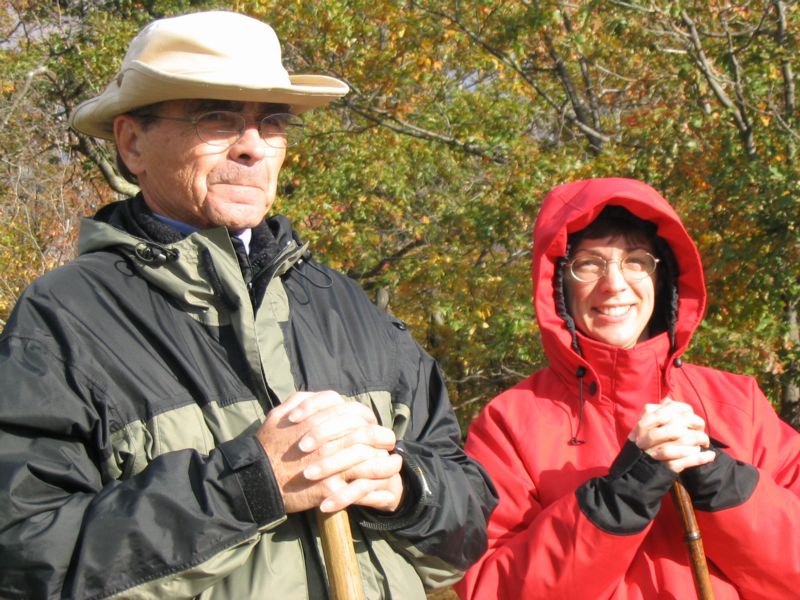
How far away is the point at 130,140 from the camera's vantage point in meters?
2.21

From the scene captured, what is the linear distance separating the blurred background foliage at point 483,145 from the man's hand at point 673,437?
2.98 meters

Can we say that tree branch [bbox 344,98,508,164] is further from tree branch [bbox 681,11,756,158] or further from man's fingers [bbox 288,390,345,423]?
man's fingers [bbox 288,390,345,423]

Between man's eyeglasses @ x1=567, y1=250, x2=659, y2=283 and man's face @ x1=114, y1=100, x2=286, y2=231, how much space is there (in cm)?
111

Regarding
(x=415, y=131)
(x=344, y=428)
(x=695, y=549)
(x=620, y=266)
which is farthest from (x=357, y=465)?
(x=415, y=131)

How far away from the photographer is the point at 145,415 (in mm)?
1836

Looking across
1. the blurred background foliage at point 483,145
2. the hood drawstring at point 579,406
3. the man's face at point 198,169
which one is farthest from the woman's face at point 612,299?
the blurred background foliage at point 483,145

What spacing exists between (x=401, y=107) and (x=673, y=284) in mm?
6464

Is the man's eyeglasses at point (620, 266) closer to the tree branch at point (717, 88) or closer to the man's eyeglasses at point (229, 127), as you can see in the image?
the man's eyeglasses at point (229, 127)

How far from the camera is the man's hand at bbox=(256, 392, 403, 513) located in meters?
1.81

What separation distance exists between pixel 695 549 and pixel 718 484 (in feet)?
0.58

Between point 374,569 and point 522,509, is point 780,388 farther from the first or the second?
point 374,569

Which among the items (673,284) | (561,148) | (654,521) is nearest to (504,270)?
(561,148)

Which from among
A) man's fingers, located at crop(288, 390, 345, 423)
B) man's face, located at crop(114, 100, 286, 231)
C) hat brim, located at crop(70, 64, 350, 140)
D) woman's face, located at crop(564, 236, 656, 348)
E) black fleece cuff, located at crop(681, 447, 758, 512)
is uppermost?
hat brim, located at crop(70, 64, 350, 140)

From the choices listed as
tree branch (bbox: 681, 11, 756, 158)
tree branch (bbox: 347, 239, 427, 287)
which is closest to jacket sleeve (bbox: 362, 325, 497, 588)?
tree branch (bbox: 681, 11, 756, 158)
